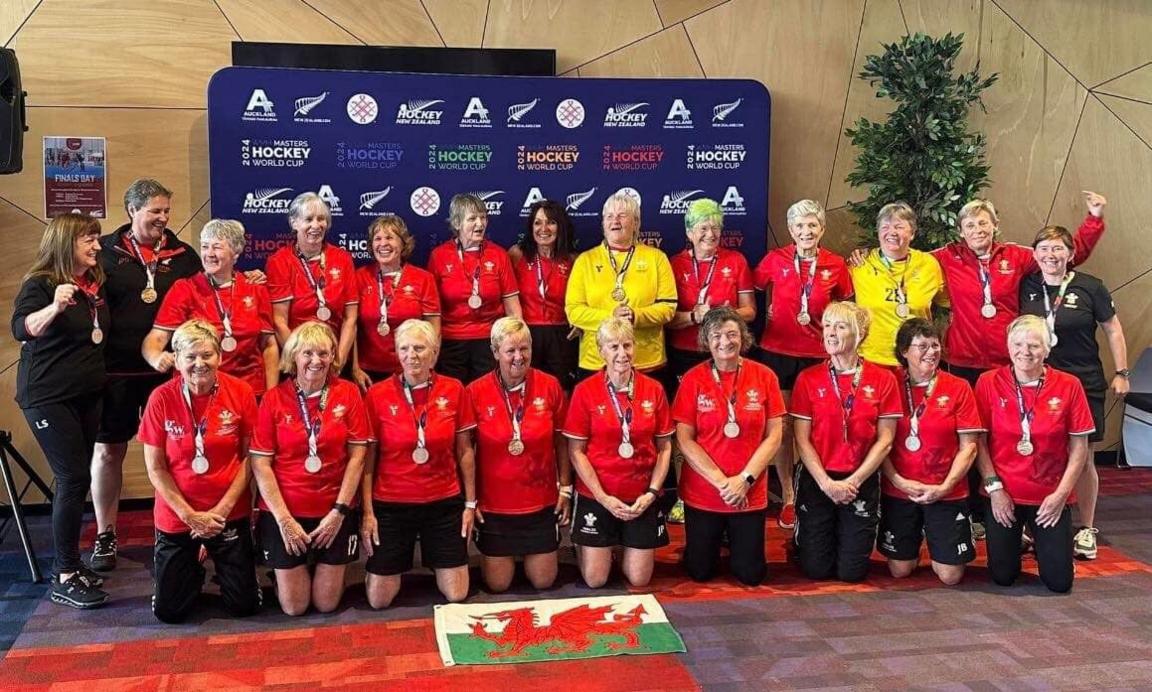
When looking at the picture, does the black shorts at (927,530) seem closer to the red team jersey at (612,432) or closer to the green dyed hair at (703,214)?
the red team jersey at (612,432)

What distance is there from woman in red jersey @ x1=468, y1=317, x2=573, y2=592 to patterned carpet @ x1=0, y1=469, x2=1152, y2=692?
0.16m

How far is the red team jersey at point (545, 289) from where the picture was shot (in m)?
5.12

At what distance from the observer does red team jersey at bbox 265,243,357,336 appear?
15.4ft

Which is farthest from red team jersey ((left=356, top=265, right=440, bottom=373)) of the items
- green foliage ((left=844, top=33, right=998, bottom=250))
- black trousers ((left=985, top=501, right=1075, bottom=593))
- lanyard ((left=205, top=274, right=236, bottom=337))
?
black trousers ((left=985, top=501, right=1075, bottom=593))

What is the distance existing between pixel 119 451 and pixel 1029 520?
406cm

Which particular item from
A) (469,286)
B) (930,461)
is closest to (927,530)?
(930,461)

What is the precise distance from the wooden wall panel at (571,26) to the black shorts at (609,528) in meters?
2.73

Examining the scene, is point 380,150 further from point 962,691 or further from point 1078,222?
point 1078,222

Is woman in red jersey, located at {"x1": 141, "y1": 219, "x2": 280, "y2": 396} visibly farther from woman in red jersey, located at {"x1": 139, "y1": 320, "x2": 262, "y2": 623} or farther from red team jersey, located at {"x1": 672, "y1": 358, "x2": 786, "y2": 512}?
red team jersey, located at {"x1": 672, "y1": 358, "x2": 786, "y2": 512}

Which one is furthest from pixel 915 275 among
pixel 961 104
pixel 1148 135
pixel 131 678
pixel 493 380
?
pixel 131 678

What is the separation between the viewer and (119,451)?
4.67m

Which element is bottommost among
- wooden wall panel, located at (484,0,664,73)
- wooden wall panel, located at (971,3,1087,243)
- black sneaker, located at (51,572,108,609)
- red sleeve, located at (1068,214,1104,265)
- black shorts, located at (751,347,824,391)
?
black sneaker, located at (51,572,108,609)

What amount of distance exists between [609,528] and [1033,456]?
71.4 inches

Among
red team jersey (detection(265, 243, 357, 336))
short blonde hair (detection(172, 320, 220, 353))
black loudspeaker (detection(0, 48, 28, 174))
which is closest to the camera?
short blonde hair (detection(172, 320, 220, 353))
